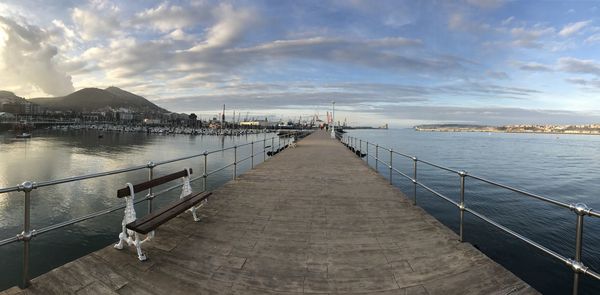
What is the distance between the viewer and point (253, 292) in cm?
341

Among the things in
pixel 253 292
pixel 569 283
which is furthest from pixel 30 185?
pixel 569 283

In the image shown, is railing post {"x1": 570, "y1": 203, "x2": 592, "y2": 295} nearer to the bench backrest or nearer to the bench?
the bench

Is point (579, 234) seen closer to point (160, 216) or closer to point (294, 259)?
point (294, 259)

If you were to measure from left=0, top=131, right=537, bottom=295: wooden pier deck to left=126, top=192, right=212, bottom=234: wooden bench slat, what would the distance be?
0.38m

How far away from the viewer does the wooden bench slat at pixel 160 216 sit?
13.2 ft

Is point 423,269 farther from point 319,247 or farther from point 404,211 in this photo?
point 404,211

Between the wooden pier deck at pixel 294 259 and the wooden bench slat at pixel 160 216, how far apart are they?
15.0 inches

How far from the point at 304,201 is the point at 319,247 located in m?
2.75

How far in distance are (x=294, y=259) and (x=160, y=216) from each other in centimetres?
198

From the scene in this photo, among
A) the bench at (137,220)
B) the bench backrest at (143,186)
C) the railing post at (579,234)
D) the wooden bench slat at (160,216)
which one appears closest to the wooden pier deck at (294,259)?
the bench at (137,220)

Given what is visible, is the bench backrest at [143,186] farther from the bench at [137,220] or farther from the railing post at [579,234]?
the railing post at [579,234]

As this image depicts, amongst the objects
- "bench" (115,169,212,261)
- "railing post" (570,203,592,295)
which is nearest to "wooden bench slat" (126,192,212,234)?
"bench" (115,169,212,261)

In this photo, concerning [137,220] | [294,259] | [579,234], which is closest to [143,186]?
[137,220]

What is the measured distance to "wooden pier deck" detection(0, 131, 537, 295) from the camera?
3.46 meters
